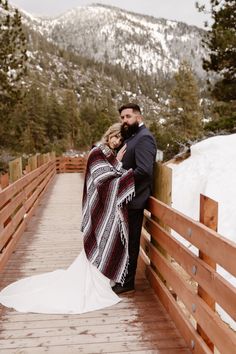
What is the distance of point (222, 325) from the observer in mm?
2730

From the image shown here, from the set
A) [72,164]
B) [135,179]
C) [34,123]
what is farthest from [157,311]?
[34,123]

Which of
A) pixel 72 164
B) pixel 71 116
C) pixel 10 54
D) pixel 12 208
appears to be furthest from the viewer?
pixel 71 116

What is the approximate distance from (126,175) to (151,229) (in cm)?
80

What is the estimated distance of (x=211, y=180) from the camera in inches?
402

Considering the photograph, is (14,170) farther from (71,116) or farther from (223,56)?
(71,116)

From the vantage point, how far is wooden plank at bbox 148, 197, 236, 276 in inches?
100.0

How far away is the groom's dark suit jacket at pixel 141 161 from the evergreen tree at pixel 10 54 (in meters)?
16.3

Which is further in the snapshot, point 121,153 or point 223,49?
point 223,49

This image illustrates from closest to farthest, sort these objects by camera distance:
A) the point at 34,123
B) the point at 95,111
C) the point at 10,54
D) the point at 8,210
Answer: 1. the point at 8,210
2. the point at 10,54
3. the point at 34,123
4. the point at 95,111

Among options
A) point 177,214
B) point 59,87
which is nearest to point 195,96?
point 177,214

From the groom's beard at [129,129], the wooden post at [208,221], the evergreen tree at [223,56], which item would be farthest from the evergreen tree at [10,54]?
the wooden post at [208,221]

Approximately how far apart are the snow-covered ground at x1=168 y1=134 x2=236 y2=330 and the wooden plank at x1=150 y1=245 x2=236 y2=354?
13.7 ft

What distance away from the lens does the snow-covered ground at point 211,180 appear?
8820 mm

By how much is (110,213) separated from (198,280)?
1.73m
